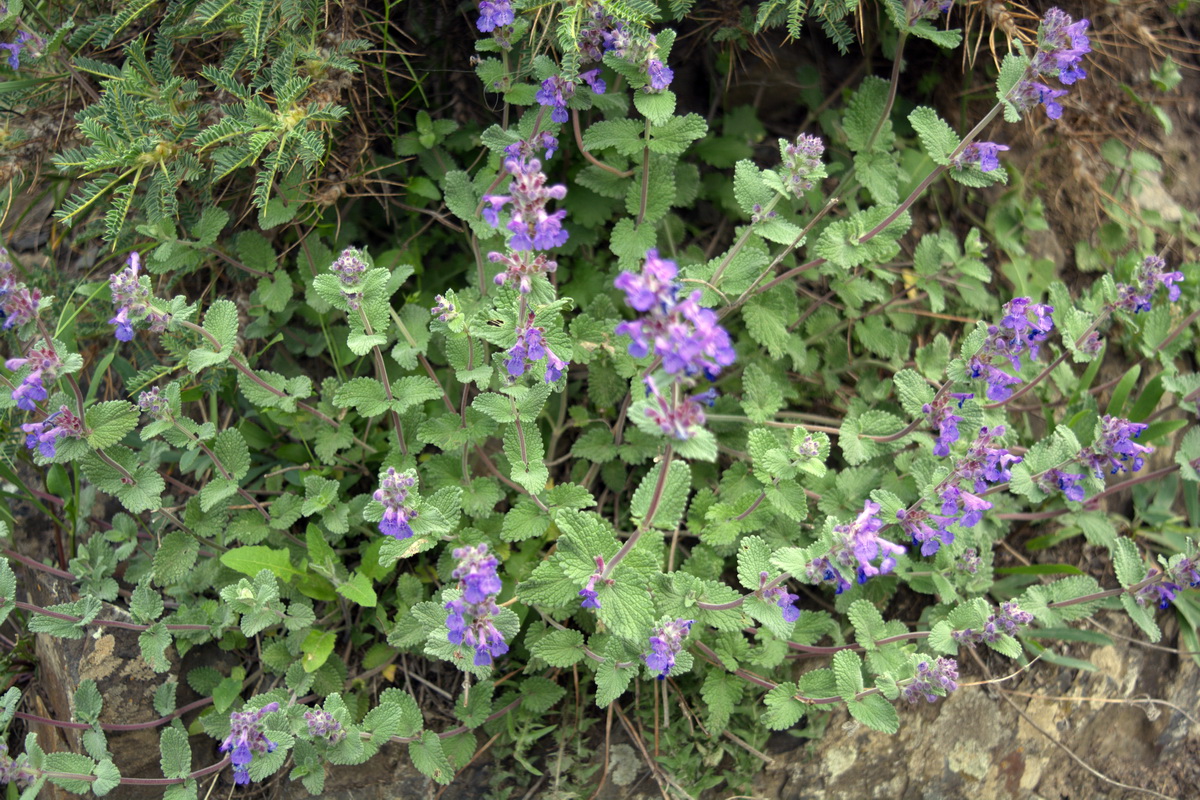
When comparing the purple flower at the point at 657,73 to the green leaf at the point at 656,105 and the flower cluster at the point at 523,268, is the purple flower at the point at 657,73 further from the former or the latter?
the flower cluster at the point at 523,268

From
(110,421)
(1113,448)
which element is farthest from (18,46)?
(1113,448)

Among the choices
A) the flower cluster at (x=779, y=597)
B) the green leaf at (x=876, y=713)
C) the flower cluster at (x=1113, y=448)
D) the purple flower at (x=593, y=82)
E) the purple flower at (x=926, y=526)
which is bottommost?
the green leaf at (x=876, y=713)

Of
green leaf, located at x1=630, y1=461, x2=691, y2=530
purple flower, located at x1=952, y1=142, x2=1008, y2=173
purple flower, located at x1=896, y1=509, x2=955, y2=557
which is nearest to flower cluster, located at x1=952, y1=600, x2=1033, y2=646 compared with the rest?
purple flower, located at x1=896, y1=509, x2=955, y2=557

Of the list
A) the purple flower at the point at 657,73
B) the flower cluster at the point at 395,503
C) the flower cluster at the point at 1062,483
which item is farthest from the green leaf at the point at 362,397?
the flower cluster at the point at 1062,483

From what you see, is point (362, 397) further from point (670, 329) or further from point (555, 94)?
point (670, 329)

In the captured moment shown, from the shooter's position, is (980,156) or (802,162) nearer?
(802,162)

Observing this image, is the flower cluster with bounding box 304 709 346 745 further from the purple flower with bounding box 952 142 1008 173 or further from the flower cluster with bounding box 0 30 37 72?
the purple flower with bounding box 952 142 1008 173

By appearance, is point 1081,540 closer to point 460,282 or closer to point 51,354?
point 460,282
